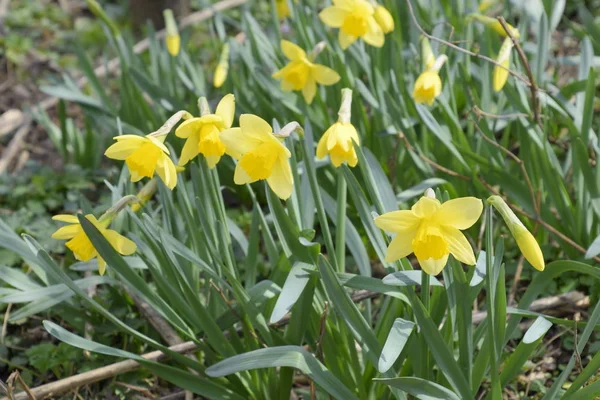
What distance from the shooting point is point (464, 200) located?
1362mm

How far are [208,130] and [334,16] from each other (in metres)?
0.90

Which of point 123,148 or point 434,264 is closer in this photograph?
point 434,264

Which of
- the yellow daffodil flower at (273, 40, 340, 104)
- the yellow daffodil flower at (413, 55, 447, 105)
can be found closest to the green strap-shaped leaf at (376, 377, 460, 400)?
the yellow daffodil flower at (413, 55, 447, 105)

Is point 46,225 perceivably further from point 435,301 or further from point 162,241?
point 435,301

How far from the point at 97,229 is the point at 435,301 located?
2.48ft

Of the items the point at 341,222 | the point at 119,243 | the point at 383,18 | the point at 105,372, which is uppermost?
the point at 383,18

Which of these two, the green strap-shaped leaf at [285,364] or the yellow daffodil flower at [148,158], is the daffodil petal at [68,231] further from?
the green strap-shaped leaf at [285,364]

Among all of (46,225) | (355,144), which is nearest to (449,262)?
(355,144)

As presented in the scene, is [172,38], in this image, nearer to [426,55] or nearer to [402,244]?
[426,55]

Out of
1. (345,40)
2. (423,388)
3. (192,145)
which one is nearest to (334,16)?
(345,40)

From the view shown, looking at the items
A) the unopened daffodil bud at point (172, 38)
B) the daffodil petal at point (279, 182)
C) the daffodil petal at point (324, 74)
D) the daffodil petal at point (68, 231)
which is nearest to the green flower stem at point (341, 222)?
the daffodil petal at point (279, 182)

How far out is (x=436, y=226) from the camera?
4.55ft

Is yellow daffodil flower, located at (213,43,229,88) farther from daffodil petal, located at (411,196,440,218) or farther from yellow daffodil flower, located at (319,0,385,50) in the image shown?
daffodil petal, located at (411,196,440,218)

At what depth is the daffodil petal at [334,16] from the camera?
2.30m
